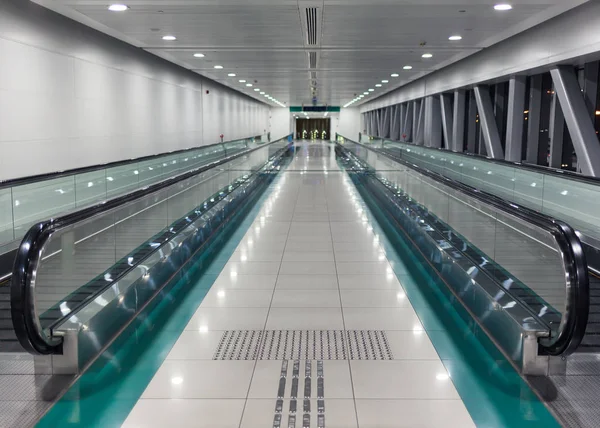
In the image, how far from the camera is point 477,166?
1288 centimetres

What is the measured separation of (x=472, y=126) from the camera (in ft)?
77.3

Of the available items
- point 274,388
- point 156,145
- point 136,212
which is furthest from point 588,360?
point 156,145

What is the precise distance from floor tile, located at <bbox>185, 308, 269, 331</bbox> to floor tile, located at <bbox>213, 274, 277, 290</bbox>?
801 millimetres

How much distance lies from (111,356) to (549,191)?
672 centimetres

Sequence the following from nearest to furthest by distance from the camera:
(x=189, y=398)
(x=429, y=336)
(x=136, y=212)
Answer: (x=189, y=398) → (x=429, y=336) → (x=136, y=212)

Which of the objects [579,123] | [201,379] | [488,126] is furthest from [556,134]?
[201,379]

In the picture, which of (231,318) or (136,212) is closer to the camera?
(231,318)

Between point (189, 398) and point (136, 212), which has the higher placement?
point (136, 212)

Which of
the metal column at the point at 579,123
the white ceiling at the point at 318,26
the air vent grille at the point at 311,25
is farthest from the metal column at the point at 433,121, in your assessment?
the air vent grille at the point at 311,25

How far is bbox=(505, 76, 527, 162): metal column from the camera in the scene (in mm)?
15727

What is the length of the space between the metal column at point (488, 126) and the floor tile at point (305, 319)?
13.6 m

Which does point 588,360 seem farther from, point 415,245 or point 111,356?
point 415,245

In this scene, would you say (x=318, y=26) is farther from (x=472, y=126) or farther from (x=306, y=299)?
(x=472, y=126)

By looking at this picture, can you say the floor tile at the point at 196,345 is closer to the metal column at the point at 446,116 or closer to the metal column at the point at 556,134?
the metal column at the point at 556,134
